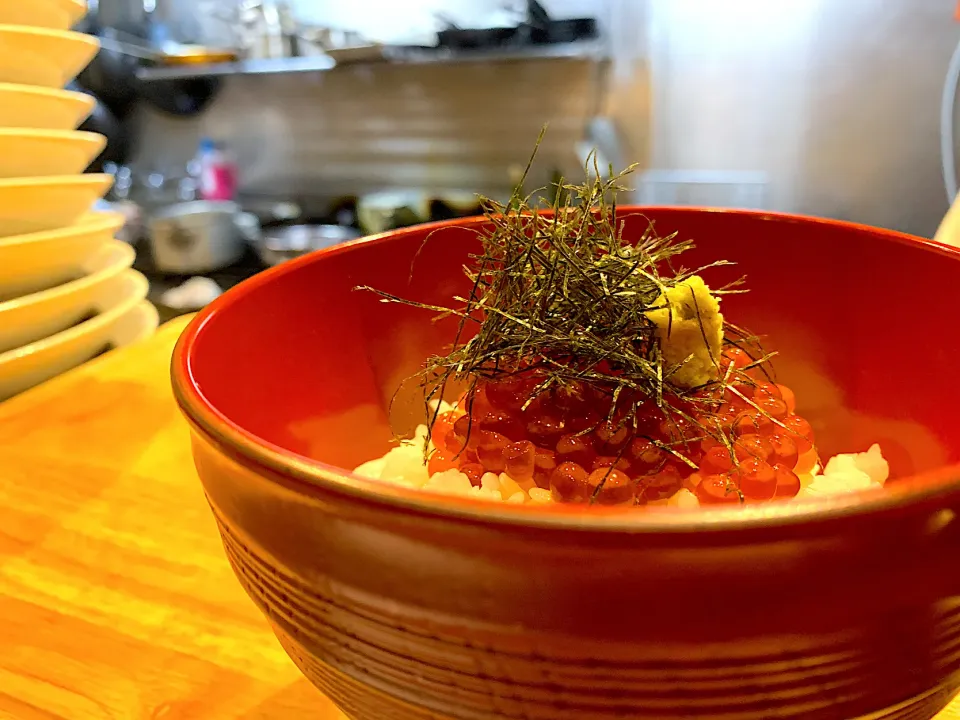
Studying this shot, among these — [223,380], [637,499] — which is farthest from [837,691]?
[223,380]

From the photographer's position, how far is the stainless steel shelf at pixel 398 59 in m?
1.71

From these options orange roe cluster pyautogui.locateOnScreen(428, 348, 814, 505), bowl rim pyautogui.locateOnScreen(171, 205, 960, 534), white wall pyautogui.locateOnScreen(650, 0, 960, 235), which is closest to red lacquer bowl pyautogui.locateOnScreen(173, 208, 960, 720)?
bowl rim pyautogui.locateOnScreen(171, 205, 960, 534)

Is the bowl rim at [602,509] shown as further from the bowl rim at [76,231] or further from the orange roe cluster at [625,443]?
the bowl rim at [76,231]

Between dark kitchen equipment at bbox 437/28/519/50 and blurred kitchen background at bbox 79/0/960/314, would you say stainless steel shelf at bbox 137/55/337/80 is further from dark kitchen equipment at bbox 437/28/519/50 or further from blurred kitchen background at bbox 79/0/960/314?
dark kitchen equipment at bbox 437/28/519/50

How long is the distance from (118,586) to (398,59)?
1607 millimetres

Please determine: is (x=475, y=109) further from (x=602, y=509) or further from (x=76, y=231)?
(x=602, y=509)

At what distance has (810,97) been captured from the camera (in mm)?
1622

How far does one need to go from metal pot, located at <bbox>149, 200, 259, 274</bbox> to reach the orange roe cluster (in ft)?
5.82

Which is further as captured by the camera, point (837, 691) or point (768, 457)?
point (768, 457)

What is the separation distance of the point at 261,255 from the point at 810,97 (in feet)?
4.60

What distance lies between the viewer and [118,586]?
1.53 ft

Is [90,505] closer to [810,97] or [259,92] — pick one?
[810,97]

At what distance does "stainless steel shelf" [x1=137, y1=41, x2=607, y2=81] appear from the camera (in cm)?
171

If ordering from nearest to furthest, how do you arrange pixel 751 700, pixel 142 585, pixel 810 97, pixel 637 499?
pixel 751 700, pixel 637 499, pixel 142 585, pixel 810 97
